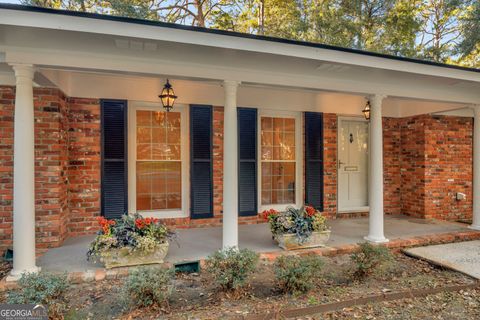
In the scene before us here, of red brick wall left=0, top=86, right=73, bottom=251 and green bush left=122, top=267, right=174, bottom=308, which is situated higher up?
red brick wall left=0, top=86, right=73, bottom=251

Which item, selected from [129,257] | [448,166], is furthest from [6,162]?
[448,166]

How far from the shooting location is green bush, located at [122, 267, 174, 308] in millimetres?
2678

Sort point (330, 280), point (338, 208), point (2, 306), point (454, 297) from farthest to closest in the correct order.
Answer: point (338, 208) < point (330, 280) < point (454, 297) < point (2, 306)

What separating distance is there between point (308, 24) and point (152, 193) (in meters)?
7.89

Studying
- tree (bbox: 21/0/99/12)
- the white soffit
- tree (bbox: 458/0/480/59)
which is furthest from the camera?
tree (bbox: 458/0/480/59)

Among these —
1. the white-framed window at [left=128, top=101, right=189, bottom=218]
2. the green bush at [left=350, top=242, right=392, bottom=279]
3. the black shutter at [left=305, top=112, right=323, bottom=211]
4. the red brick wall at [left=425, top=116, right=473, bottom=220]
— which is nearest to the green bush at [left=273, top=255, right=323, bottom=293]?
the green bush at [left=350, top=242, right=392, bottom=279]

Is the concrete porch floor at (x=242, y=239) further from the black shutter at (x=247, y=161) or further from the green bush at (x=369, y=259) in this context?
the green bush at (x=369, y=259)

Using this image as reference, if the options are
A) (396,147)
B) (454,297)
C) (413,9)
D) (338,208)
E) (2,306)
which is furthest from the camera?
(413,9)

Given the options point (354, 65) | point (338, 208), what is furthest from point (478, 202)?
point (354, 65)

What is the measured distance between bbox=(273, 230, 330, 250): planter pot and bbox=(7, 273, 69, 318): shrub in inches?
103

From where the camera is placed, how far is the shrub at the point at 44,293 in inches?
96.2

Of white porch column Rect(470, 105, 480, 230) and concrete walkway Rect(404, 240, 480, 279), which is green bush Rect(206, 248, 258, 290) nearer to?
concrete walkway Rect(404, 240, 480, 279)

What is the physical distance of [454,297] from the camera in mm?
3227

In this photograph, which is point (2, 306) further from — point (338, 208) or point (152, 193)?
point (338, 208)
